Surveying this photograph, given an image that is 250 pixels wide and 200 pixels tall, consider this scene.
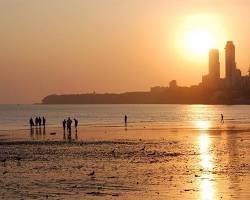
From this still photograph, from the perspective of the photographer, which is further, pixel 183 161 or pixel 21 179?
pixel 183 161

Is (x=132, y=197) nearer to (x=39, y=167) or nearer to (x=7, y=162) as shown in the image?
(x=39, y=167)

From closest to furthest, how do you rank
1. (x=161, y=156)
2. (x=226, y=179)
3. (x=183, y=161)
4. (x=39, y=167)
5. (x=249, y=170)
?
(x=226, y=179), (x=249, y=170), (x=39, y=167), (x=183, y=161), (x=161, y=156)

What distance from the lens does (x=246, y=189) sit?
22750 mm

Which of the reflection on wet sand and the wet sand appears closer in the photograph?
the reflection on wet sand

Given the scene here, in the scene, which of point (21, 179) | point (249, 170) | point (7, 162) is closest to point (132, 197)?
point (21, 179)

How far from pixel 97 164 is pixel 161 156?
6144 mm

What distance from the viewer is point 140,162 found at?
33.6 meters

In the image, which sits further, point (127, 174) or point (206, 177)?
point (127, 174)

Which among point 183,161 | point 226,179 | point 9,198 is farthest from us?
point 183,161

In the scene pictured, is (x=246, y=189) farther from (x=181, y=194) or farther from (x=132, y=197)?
(x=132, y=197)

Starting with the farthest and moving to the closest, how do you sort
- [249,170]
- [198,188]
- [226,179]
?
[249,170], [226,179], [198,188]

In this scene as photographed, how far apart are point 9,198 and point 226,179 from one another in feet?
Result: 32.1

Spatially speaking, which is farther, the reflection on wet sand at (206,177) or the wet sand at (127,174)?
the wet sand at (127,174)

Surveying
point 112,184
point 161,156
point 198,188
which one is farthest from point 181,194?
point 161,156
